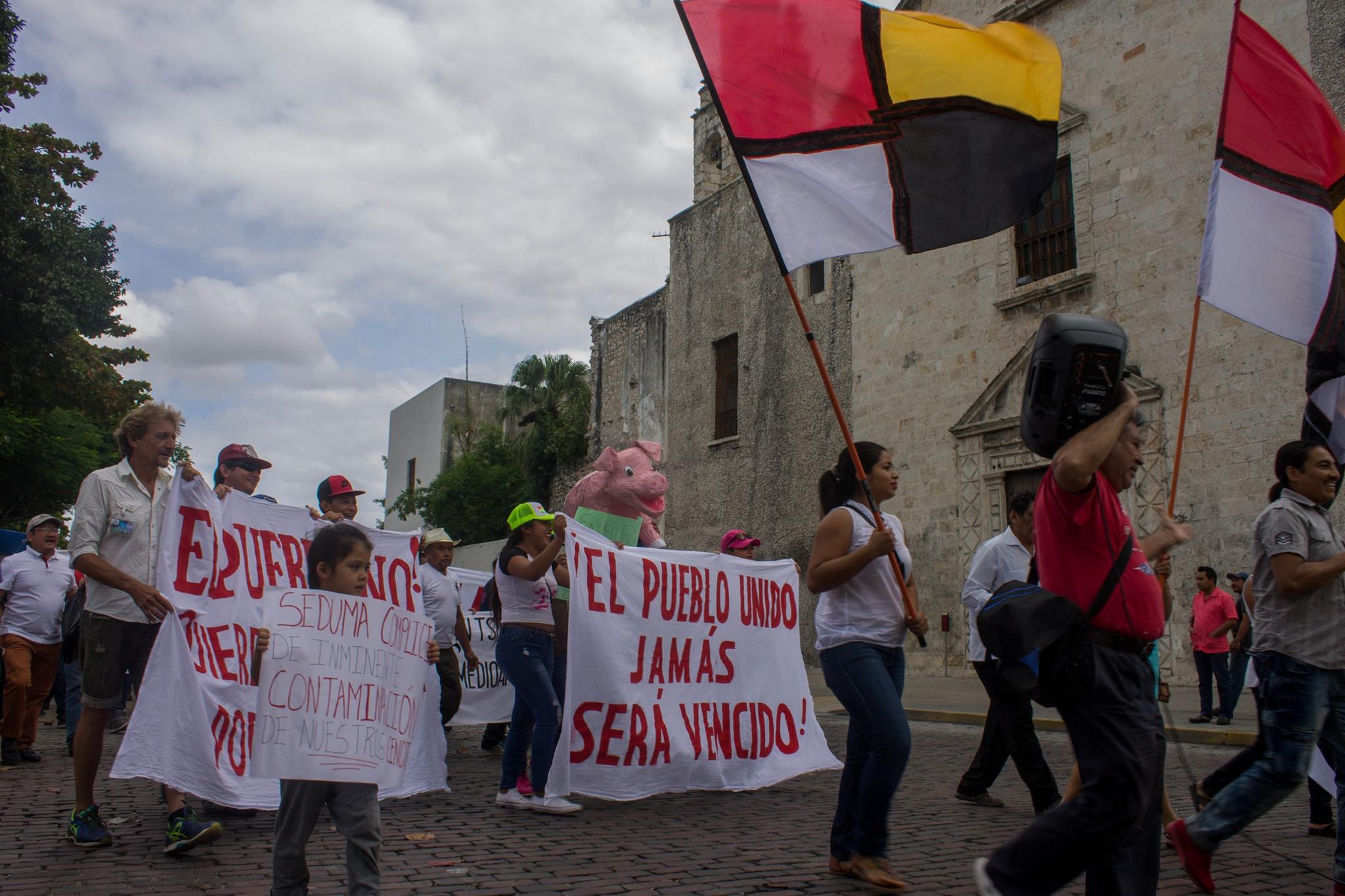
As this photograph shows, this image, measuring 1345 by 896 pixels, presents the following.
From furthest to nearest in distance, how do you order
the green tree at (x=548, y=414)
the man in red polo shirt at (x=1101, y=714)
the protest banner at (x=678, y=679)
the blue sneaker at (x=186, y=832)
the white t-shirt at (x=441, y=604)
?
the green tree at (x=548, y=414)
the white t-shirt at (x=441, y=604)
the protest banner at (x=678, y=679)
the blue sneaker at (x=186, y=832)
the man in red polo shirt at (x=1101, y=714)

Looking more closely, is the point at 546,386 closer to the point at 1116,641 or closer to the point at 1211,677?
the point at 1211,677

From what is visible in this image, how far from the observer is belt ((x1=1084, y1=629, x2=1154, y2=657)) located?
2928 mm

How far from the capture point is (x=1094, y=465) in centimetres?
283

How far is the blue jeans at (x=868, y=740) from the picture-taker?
4.20 meters

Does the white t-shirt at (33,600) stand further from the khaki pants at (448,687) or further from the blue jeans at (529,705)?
the blue jeans at (529,705)

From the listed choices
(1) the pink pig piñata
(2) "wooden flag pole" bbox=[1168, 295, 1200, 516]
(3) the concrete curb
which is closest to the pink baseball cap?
(1) the pink pig piñata

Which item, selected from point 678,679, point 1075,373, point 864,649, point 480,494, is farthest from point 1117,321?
point 480,494

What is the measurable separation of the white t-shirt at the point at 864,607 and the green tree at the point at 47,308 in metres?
19.0

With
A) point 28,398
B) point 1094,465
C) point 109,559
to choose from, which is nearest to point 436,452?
point 28,398

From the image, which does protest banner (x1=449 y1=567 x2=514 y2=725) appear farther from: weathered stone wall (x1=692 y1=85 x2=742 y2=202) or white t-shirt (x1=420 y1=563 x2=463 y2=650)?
weathered stone wall (x1=692 y1=85 x2=742 y2=202)

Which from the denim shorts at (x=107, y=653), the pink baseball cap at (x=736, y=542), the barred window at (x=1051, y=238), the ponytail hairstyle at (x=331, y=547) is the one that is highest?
the barred window at (x=1051, y=238)

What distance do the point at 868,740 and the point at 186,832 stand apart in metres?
3.00

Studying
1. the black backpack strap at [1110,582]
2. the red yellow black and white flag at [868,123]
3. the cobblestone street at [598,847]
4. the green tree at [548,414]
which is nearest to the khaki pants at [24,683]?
the cobblestone street at [598,847]

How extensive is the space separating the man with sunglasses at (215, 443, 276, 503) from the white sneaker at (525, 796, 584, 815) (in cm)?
226
